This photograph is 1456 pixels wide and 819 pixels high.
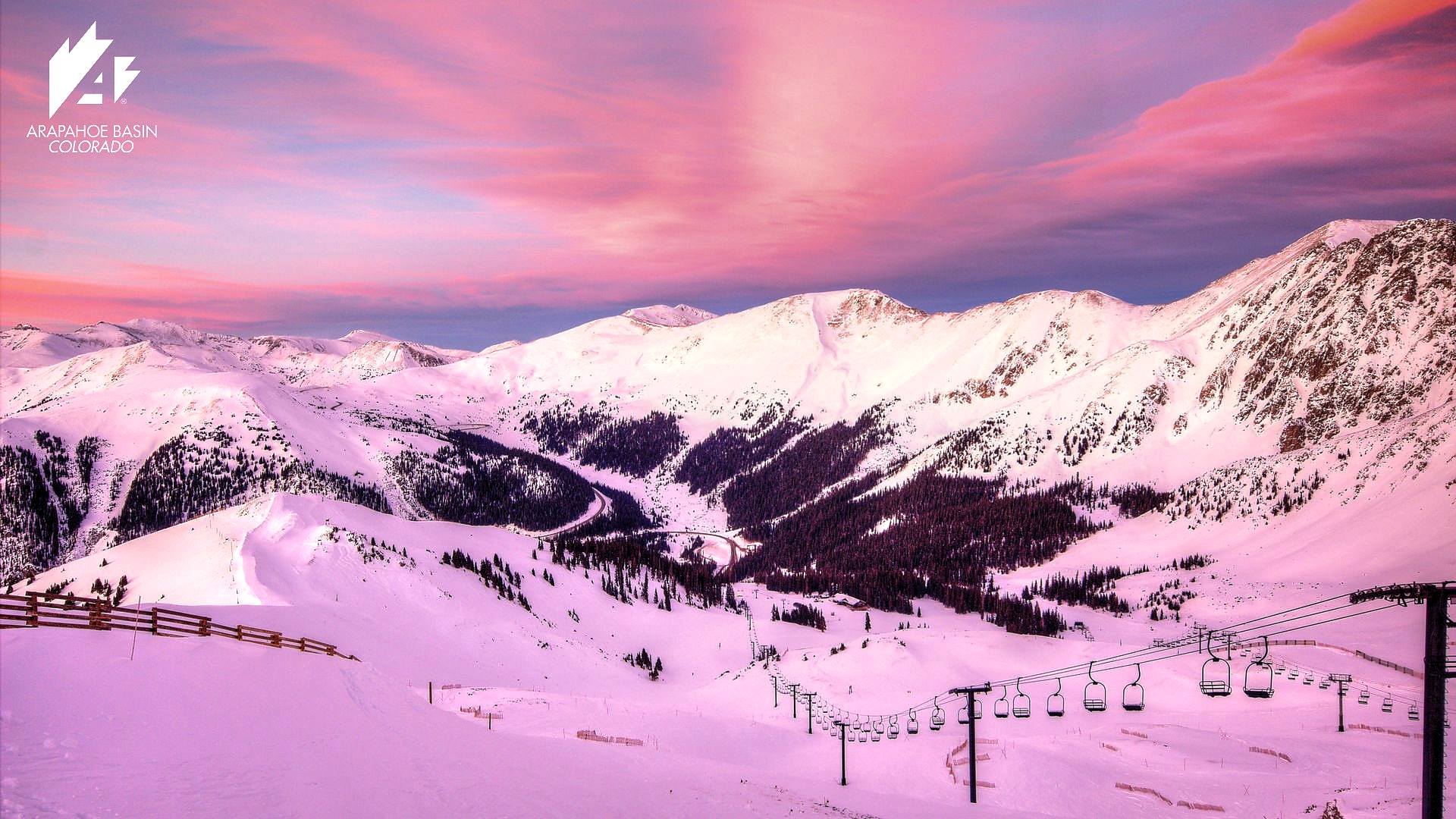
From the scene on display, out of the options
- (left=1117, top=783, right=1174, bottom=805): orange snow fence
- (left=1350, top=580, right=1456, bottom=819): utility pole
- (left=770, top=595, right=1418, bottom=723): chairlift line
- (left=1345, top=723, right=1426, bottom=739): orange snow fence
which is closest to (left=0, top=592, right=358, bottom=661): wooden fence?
(left=770, top=595, right=1418, bottom=723): chairlift line

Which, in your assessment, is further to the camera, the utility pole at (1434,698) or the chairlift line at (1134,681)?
the chairlift line at (1134,681)

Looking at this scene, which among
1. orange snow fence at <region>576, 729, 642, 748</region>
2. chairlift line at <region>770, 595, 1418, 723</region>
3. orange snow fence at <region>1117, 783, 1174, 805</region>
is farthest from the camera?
chairlift line at <region>770, 595, 1418, 723</region>

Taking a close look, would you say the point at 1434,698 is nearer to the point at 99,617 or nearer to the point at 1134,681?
the point at 99,617

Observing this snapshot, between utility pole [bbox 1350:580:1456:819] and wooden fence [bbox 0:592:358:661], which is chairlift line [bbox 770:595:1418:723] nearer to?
utility pole [bbox 1350:580:1456:819]

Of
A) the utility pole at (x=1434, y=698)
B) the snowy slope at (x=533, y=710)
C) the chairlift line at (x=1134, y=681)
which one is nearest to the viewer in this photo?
the utility pole at (x=1434, y=698)

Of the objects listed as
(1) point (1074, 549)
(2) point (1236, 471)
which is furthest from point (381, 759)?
(2) point (1236, 471)

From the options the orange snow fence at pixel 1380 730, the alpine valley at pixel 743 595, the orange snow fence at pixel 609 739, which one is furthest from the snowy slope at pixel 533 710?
the orange snow fence at pixel 1380 730

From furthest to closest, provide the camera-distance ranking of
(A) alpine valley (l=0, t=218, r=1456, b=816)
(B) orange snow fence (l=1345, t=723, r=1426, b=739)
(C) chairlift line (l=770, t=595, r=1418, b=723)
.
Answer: (B) orange snow fence (l=1345, t=723, r=1426, b=739)
(C) chairlift line (l=770, t=595, r=1418, b=723)
(A) alpine valley (l=0, t=218, r=1456, b=816)

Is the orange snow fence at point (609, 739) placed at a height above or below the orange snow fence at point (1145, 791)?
above

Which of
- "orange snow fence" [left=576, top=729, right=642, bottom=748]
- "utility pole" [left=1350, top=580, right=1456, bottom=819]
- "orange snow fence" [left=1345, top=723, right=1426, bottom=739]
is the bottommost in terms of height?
"orange snow fence" [left=1345, top=723, right=1426, bottom=739]

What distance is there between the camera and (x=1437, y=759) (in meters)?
19.9

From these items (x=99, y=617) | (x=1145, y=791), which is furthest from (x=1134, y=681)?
(x=99, y=617)

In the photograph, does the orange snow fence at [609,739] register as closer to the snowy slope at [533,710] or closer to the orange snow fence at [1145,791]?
the snowy slope at [533,710]

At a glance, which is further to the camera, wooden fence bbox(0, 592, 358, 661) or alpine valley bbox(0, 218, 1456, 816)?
alpine valley bbox(0, 218, 1456, 816)
